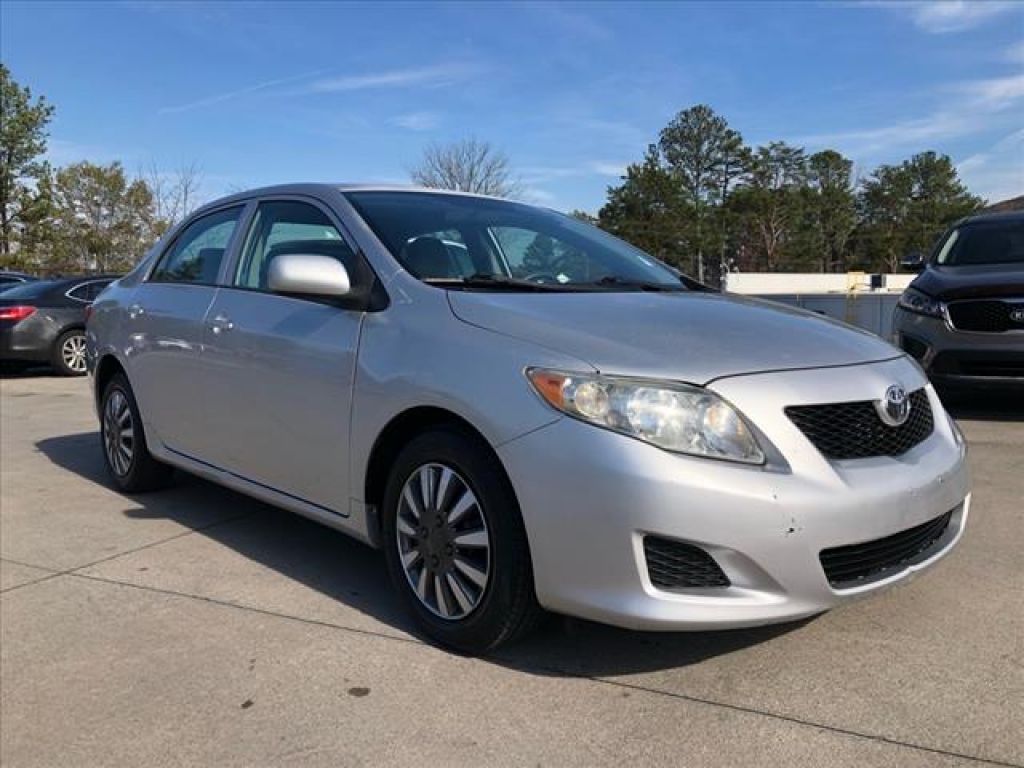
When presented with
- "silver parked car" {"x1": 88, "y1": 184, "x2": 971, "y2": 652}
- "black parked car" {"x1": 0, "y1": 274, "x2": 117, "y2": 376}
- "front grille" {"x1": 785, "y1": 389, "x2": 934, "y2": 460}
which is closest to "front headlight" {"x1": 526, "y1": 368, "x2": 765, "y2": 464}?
"silver parked car" {"x1": 88, "y1": 184, "x2": 971, "y2": 652}

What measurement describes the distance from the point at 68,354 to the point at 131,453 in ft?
27.0

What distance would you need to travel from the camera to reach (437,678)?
2861 mm

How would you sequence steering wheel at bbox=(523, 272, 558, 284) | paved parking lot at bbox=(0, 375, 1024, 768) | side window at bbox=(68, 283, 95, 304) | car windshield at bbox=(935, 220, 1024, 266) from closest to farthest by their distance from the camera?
1. paved parking lot at bbox=(0, 375, 1024, 768)
2. steering wheel at bbox=(523, 272, 558, 284)
3. car windshield at bbox=(935, 220, 1024, 266)
4. side window at bbox=(68, 283, 95, 304)

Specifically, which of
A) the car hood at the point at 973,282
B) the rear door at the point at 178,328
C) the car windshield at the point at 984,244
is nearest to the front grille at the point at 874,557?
the rear door at the point at 178,328

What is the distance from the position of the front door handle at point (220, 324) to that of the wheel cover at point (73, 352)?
931cm

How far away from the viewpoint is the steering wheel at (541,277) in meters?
3.56

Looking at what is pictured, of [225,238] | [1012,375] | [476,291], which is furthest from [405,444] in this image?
[1012,375]

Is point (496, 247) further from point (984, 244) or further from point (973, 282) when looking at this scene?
point (984, 244)

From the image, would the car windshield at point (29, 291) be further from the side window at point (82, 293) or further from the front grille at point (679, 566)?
the front grille at point (679, 566)

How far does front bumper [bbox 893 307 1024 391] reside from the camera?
6.49m

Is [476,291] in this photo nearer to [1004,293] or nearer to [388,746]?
[388,746]

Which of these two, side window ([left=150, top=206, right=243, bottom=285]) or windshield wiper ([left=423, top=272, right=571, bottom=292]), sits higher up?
side window ([left=150, top=206, right=243, bottom=285])

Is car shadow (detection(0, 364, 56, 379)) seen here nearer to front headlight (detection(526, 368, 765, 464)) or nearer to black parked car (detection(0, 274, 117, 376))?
black parked car (detection(0, 274, 117, 376))

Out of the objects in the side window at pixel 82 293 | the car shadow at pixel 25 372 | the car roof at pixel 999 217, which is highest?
the car roof at pixel 999 217
